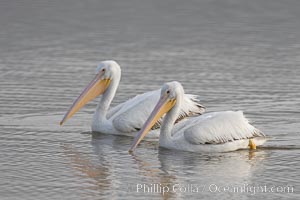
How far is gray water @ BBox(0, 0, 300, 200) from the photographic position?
8.34m

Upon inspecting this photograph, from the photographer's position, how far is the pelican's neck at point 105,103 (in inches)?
410

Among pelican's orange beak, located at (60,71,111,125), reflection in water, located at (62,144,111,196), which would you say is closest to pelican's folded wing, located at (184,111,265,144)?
reflection in water, located at (62,144,111,196)

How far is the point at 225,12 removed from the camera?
19.1 meters

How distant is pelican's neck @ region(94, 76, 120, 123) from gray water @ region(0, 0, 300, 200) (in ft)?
0.70

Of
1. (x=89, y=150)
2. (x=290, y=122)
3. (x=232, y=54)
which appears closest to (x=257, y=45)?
(x=232, y=54)

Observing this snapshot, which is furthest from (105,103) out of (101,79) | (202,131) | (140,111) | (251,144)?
(251,144)

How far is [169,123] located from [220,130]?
1.67 ft

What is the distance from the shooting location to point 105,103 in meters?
10.6

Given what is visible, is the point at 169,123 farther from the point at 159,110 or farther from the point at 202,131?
the point at 202,131

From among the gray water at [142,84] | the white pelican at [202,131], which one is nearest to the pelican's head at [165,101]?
the white pelican at [202,131]

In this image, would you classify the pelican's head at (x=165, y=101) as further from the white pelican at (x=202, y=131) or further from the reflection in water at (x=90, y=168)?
the reflection in water at (x=90, y=168)

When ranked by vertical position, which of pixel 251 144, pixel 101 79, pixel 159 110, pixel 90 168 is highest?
pixel 101 79

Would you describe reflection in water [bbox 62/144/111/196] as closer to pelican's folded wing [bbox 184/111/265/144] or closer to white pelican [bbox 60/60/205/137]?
white pelican [bbox 60/60/205/137]

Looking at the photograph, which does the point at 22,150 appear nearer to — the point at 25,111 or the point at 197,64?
the point at 25,111
